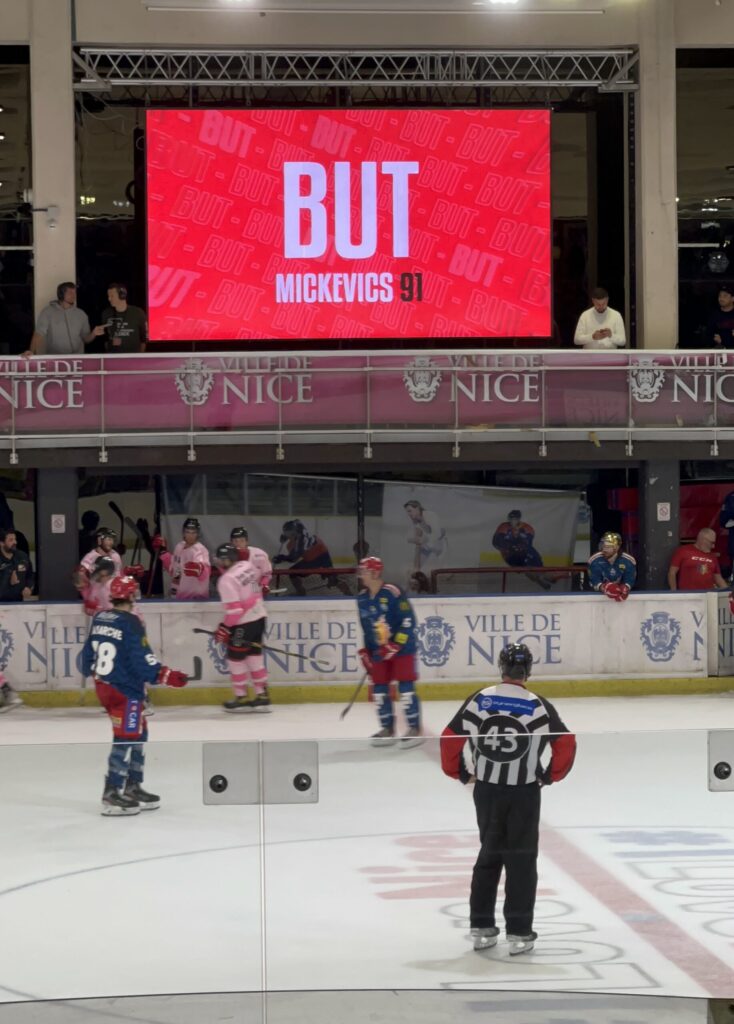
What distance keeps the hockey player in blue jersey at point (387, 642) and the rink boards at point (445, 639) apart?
2.91 meters

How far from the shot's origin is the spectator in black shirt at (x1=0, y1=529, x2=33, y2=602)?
633 inches

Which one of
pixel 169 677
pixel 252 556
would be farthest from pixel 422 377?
pixel 169 677

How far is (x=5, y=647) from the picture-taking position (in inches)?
606

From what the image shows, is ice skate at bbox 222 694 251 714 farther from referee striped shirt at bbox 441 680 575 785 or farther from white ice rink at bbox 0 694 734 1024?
white ice rink at bbox 0 694 734 1024

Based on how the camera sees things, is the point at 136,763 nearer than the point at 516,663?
Yes

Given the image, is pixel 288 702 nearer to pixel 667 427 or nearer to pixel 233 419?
pixel 233 419

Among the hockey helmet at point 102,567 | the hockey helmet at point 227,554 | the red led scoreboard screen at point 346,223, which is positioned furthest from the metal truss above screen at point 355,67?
the hockey helmet at point 102,567

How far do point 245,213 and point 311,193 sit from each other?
77cm

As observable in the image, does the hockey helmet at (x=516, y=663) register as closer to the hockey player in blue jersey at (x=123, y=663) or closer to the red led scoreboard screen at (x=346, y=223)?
the hockey player in blue jersey at (x=123, y=663)

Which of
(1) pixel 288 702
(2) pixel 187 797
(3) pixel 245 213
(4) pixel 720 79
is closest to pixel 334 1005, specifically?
(2) pixel 187 797

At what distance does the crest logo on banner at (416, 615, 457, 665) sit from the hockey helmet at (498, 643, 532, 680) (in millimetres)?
8692

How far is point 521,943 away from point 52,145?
13873mm

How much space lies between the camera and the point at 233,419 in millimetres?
16578

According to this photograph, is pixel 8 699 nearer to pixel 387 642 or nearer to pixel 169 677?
pixel 387 642
